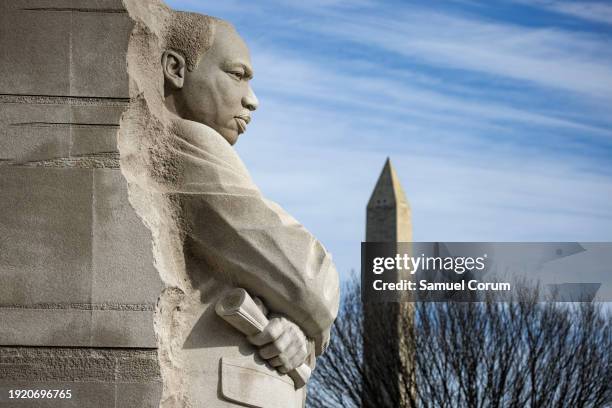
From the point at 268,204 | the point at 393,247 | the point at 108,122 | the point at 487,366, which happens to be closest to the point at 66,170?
the point at 108,122

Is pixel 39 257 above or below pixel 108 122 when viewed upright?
below

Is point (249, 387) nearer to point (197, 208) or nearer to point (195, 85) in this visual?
point (197, 208)

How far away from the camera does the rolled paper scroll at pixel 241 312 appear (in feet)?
19.0

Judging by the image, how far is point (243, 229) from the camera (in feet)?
19.5

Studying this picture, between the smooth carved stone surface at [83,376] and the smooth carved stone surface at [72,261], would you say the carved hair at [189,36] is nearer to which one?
the smooth carved stone surface at [72,261]

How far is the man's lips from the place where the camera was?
6.55 m

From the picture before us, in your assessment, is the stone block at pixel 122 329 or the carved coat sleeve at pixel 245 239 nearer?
the stone block at pixel 122 329

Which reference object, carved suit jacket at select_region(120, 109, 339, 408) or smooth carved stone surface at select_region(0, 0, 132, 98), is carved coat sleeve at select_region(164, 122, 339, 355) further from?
smooth carved stone surface at select_region(0, 0, 132, 98)

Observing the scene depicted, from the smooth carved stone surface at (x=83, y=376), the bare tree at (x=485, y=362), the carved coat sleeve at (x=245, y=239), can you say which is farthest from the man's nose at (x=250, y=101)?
the bare tree at (x=485, y=362)

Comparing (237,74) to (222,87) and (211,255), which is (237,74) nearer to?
(222,87)

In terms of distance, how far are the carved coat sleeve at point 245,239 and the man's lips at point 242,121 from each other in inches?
18.2

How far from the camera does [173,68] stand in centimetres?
631

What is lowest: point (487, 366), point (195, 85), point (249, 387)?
point (249, 387)

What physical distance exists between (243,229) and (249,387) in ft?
2.52
